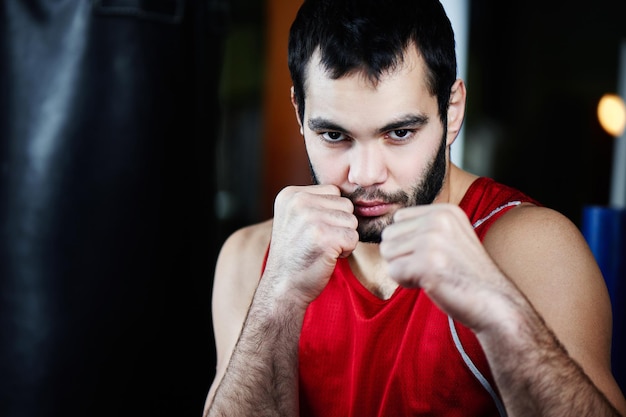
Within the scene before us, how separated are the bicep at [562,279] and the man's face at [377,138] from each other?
0.67 feet

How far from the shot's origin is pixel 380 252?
123 centimetres

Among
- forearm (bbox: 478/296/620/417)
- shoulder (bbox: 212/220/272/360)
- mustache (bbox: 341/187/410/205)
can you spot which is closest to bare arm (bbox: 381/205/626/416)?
forearm (bbox: 478/296/620/417)

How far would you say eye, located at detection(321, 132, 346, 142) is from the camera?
143cm

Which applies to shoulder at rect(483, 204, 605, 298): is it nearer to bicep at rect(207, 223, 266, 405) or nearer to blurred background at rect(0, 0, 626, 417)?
bicep at rect(207, 223, 266, 405)

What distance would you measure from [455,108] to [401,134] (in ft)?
0.73

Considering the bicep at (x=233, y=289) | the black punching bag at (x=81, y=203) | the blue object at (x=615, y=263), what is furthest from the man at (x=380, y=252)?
the black punching bag at (x=81, y=203)

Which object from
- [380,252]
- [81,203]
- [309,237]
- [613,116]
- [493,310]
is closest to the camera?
[493,310]

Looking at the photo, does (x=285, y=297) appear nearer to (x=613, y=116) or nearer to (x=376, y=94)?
(x=376, y=94)

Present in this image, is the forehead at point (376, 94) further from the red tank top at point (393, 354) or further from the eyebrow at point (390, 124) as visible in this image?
the red tank top at point (393, 354)

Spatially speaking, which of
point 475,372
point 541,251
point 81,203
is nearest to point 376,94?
point 541,251

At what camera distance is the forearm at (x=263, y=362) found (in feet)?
4.64

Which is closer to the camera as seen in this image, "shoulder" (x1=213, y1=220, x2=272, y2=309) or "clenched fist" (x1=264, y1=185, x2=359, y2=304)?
"clenched fist" (x1=264, y1=185, x2=359, y2=304)

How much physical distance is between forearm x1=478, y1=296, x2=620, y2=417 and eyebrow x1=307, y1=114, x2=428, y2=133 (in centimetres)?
43

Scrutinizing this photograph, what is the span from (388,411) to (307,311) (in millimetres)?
284
